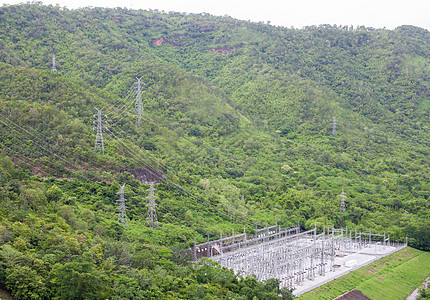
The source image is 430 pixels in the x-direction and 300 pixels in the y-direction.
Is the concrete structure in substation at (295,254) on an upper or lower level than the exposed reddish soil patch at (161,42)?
lower

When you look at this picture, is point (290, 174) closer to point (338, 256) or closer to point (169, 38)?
point (338, 256)

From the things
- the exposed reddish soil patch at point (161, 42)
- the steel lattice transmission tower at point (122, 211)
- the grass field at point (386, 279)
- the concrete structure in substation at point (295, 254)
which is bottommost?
the grass field at point (386, 279)

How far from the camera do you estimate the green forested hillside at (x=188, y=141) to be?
37406 mm

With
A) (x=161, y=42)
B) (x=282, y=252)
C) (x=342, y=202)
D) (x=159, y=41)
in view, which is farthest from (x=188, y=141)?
(x=161, y=42)

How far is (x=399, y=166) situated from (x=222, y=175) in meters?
32.7

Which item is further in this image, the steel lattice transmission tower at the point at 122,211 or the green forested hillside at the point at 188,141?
the steel lattice transmission tower at the point at 122,211

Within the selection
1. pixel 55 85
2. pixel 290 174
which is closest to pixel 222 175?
pixel 290 174

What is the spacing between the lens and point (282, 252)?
170ft

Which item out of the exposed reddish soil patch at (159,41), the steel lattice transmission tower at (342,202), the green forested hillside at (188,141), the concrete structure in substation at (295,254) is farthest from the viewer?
the exposed reddish soil patch at (159,41)

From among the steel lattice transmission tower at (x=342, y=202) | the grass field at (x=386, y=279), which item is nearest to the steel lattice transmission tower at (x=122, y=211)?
the grass field at (x=386, y=279)

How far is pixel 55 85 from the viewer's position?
63750mm

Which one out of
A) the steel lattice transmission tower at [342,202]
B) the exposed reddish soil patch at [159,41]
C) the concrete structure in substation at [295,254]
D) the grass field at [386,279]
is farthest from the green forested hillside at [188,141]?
the grass field at [386,279]

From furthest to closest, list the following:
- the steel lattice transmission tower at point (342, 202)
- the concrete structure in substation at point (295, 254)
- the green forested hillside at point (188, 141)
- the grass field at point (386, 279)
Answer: the steel lattice transmission tower at point (342, 202) → the concrete structure in substation at point (295, 254) → the grass field at point (386, 279) → the green forested hillside at point (188, 141)

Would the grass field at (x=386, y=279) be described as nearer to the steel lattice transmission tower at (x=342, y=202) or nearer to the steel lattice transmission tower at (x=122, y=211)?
the steel lattice transmission tower at (x=342, y=202)
